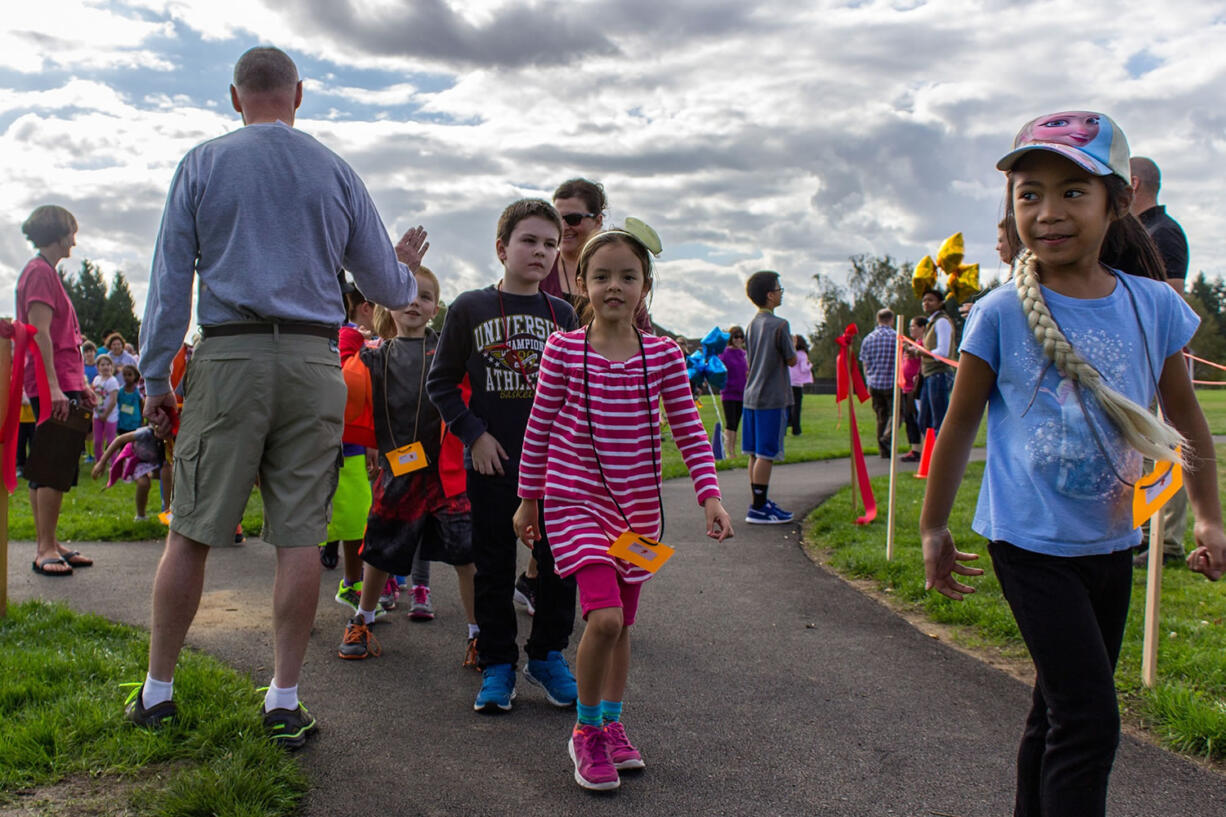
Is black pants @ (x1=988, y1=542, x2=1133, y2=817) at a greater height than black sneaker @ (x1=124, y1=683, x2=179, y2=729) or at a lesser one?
greater

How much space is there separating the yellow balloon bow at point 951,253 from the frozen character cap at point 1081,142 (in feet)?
31.0

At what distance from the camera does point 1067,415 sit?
7.55ft

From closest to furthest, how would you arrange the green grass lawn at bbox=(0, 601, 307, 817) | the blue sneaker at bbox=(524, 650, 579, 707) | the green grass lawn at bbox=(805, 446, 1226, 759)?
the green grass lawn at bbox=(0, 601, 307, 817)
the green grass lawn at bbox=(805, 446, 1226, 759)
the blue sneaker at bbox=(524, 650, 579, 707)

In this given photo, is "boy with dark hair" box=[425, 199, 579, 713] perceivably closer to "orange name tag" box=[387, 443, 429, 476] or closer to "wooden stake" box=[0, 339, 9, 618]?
"orange name tag" box=[387, 443, 429, 476]

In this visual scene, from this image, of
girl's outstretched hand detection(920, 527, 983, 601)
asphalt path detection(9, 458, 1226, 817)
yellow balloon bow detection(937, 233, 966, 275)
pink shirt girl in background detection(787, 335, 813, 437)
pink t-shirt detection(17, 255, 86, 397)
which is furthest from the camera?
pink shirt girl in background detection(787, 335, 813, 437)

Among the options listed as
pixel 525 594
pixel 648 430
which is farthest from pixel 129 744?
pixel 525 594

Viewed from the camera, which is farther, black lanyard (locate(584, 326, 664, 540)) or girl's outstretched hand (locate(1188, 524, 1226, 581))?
black lanyard (locate(584, 326, 664, 540))

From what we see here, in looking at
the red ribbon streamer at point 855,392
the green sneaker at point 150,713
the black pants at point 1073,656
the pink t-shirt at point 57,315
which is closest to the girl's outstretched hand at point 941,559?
the black pants at point 1073,656

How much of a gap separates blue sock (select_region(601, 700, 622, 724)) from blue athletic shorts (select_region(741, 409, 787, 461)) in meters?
5.38

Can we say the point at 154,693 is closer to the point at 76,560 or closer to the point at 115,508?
the point at 76,560

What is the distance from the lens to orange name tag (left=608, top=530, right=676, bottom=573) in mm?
3045

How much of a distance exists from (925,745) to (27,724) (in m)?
3.14

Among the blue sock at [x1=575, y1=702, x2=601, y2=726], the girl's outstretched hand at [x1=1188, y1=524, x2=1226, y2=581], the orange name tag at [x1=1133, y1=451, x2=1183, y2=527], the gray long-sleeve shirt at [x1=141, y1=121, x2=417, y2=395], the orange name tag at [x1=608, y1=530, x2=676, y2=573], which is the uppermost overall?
the gray long-sleeve shirt at [x1=141, y1=121, x2=417, y2=395]

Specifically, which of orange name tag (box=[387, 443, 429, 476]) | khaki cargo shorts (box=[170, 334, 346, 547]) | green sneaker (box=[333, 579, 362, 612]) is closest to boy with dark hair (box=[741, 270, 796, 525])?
green sneaker (box=[333, 579, 362, 612])
